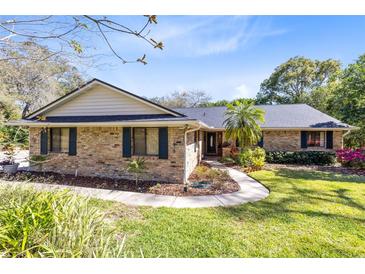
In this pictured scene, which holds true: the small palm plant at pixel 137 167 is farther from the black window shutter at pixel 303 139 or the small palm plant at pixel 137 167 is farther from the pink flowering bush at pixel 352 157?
the pink flowering bush at pixel 352 157

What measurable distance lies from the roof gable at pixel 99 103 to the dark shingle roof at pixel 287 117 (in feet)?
27.9

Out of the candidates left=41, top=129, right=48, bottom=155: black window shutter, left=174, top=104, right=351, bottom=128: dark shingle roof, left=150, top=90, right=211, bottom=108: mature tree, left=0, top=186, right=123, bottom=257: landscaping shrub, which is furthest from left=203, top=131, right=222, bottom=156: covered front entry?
left=150, top=90, right=211, bottom=108: mature tree

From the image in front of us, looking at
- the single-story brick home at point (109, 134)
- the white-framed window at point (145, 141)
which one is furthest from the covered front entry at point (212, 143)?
the white-framed window at point (145, 141)

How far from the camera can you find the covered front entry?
60.4 ft

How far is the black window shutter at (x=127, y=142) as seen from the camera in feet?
30.1

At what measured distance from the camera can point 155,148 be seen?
357 inches

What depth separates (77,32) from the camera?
3084 millimetres

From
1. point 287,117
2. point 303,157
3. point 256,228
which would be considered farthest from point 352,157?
point 256,228

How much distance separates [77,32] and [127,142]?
6.49 m

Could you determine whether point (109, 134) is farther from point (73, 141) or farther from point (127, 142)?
point (73, 141)

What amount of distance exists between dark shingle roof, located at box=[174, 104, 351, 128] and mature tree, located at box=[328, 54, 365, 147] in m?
A: 1.06

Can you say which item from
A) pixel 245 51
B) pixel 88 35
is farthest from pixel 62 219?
pixel 245 51

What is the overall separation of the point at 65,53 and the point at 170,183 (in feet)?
21.0
